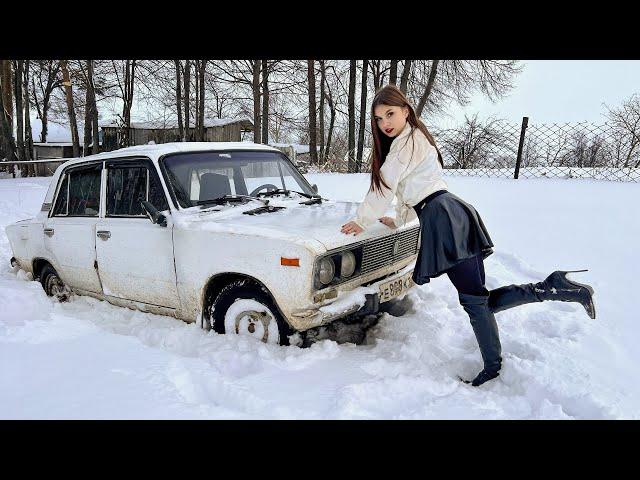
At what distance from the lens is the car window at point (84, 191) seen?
4.68m

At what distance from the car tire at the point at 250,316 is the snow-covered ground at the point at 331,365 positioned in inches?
4.3

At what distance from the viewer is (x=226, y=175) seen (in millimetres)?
4480

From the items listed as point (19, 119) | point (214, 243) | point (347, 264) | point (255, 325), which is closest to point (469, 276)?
point (347, 264)

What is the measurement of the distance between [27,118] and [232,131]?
594 inches

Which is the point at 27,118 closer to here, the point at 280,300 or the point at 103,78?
the point at 103,78

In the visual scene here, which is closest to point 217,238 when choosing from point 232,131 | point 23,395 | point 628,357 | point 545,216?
point 23,395

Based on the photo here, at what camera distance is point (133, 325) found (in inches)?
164

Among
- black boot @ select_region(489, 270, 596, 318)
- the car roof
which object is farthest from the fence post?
black boot @ select_region(489, 270, 596, 318)

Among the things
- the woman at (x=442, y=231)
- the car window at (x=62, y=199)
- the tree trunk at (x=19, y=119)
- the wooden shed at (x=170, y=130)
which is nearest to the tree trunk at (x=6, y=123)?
the tree trunk at (x=19, y=119)

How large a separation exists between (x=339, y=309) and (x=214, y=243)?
1.10 m

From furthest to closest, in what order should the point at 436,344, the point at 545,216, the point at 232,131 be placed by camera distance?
the point at 232,131
the point at 545,216
the point at 436,344

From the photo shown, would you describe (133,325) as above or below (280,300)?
below

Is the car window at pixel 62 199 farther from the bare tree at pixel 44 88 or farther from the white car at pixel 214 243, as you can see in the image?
the bare tree at pixel 44 88

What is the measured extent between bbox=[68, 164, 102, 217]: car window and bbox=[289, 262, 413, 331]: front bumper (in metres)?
2.59
